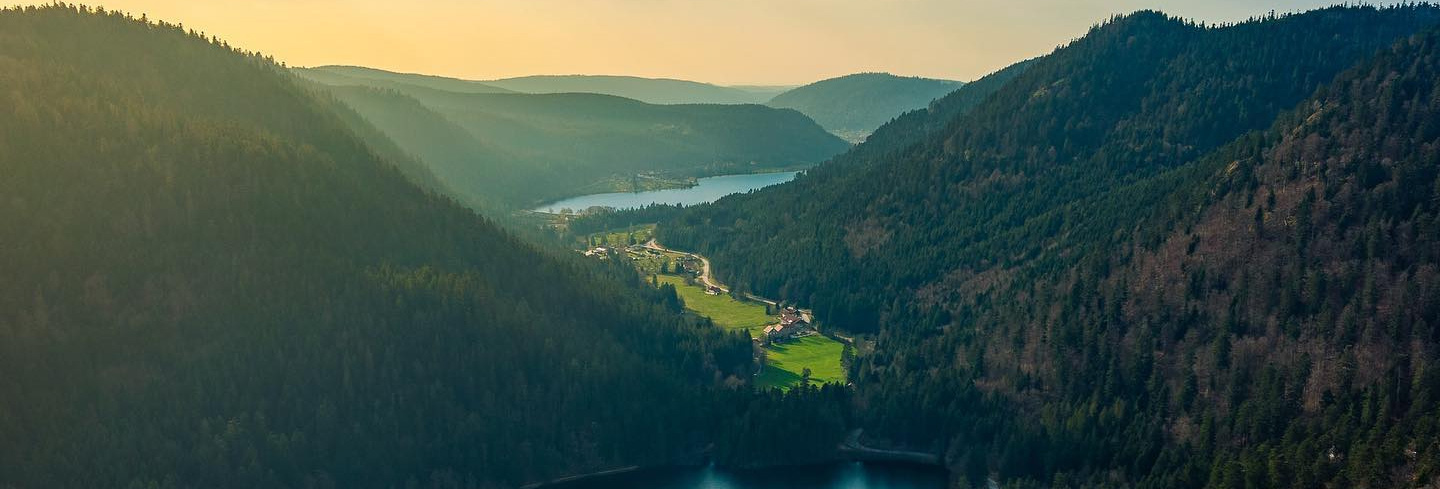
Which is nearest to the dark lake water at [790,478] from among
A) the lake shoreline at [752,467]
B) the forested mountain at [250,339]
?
the lake shoreline at [752,467]

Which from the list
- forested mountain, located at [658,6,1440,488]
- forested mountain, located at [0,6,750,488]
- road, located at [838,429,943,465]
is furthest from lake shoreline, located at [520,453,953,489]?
forested mountain, located at [658,6,1440,488]

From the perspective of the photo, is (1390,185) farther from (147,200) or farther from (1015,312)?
(147,200)

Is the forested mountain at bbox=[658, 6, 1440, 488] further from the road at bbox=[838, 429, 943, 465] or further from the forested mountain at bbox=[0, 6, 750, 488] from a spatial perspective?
the forested mountain at bbox=[0, 6, 750, 488]

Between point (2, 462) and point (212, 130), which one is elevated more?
point (212, 130)

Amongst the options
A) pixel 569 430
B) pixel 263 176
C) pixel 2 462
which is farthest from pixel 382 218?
pixel 2 462

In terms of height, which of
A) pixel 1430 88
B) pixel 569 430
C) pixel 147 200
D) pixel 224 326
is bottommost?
pixel 569 430

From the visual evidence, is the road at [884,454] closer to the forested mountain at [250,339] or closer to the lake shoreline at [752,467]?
the lake shoreline at [752,467]
